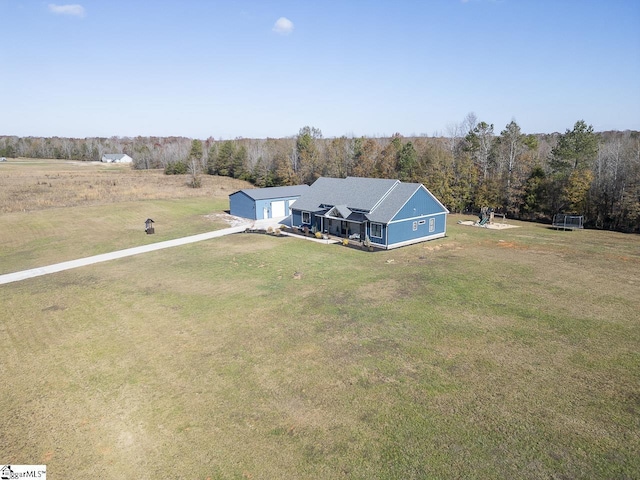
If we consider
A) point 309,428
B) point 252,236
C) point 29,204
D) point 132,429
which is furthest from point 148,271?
point 29,204

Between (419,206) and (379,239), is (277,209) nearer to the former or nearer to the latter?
(379,239)

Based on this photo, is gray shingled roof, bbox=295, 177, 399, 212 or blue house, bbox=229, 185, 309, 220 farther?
blue house, bbox=229, 185, 309, 220

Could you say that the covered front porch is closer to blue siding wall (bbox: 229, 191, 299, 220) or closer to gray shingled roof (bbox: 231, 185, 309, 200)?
blue siding wall (bbox: 229, 191, 299, 220)

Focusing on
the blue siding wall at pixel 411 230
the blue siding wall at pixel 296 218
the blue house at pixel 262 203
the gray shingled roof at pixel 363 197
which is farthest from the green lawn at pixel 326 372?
the blue house at pixel 262 203

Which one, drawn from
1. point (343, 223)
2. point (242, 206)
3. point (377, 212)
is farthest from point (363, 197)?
point (242, 206)

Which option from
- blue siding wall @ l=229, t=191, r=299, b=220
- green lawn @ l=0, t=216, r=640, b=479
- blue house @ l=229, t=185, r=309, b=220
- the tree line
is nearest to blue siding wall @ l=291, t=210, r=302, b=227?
blue house @ l=229, t=185, r=309, b=220
